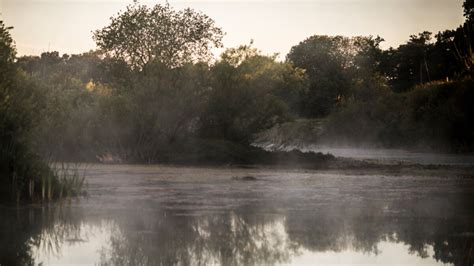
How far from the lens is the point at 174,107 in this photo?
123 feet

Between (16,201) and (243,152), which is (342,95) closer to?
(243,152)

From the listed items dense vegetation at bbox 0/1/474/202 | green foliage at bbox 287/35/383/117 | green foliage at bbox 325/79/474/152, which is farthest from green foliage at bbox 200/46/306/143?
green foliage at bbox 287/35/383/117

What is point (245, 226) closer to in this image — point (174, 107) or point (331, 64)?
point (174, 107)

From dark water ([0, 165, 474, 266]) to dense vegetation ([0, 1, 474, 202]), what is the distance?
8.30ft

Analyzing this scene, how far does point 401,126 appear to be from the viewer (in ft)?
173

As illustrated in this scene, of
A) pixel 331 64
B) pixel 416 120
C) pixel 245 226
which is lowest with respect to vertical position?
pixel 245 226

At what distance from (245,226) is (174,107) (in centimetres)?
2167

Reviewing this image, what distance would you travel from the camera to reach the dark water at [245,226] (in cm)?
1323

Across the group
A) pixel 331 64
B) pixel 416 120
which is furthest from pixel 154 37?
pixel 331 64

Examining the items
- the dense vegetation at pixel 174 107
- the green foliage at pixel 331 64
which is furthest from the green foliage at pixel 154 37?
the green foliage at pixel 331 64

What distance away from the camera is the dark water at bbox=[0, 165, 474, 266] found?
43.4 ft

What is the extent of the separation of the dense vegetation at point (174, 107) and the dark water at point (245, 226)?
8.30 ft

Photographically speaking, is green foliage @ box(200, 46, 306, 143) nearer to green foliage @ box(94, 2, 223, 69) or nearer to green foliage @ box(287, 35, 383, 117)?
green foliage @ box(94, 2, 223, 69)

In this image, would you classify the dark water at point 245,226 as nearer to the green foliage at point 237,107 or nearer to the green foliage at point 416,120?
the green foliage at point 237,107
